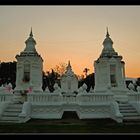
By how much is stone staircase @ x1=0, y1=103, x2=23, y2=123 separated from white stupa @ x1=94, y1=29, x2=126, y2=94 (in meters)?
8.14

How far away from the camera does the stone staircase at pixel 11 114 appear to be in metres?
12.3

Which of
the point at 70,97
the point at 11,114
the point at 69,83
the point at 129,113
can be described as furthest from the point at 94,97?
the point at 69,83

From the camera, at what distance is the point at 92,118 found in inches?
550

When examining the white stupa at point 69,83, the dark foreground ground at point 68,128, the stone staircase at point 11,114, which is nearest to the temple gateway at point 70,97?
the stone staircase at point 11,114

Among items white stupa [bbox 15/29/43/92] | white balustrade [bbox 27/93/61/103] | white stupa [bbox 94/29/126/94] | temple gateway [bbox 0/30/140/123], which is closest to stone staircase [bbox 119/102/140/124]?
temple gateway [bbox 0/30/140/123]

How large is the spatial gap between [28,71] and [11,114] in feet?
22.6

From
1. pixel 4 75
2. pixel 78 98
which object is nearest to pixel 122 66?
pixel 78 98

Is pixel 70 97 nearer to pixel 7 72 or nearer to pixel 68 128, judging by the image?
pixel 68 128

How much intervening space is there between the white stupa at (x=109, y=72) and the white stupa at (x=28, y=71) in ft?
16.5

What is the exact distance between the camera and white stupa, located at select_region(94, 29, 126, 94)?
1959cm

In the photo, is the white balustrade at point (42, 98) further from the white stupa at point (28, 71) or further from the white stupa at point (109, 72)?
the white stupa at point (109, 72)

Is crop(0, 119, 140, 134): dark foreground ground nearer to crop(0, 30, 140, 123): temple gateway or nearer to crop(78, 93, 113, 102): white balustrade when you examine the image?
crop(0, 30, 140, 123): temple gateway
